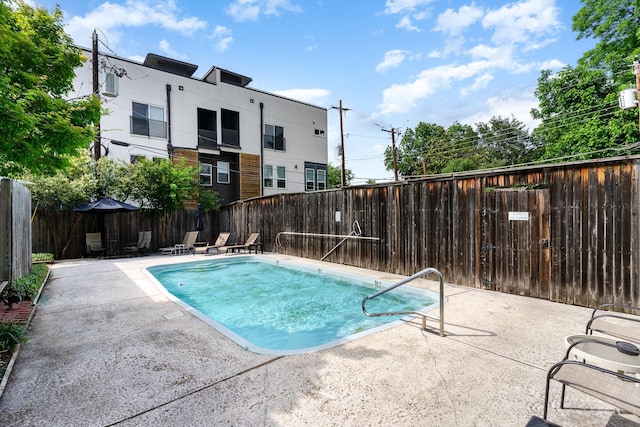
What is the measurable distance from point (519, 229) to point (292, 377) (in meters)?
4.88

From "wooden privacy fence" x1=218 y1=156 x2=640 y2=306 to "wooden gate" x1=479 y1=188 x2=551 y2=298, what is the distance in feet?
0.05

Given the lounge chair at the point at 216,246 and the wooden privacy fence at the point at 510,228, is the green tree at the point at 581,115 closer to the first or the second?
the wooden privacy fence at the point at 510,228

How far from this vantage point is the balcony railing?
15.1 metres

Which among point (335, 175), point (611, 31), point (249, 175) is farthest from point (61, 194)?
point (335, 175)

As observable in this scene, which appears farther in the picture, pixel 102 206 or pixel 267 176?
pixel 267 176

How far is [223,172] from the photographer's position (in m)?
18.6

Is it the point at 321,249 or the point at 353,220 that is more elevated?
the point at 353,220

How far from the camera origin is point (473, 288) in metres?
6.06

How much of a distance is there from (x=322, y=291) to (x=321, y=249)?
9.29 feet

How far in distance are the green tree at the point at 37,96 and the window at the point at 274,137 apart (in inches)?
575

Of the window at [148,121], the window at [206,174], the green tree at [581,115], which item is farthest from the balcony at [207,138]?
the green tree at [581,115]

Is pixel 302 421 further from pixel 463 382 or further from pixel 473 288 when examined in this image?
pixel 473 288

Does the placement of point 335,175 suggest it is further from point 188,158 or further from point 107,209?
point 107,209

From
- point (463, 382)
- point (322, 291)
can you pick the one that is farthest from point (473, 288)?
point (463, 382)
